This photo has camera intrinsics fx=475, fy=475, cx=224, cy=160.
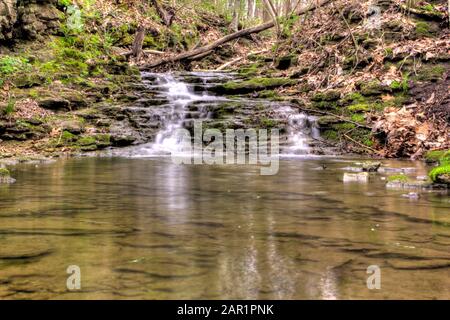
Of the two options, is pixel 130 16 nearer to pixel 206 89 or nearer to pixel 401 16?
pixel 206 89

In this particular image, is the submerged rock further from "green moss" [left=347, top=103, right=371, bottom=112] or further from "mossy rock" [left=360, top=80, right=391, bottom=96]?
"mossy rock" [left=360, top=80, right=391, bottom=96]

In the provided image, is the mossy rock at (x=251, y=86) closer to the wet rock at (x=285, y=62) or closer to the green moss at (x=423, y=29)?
the wet rock at (x=285, y=62)

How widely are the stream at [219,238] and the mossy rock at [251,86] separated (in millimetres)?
8303

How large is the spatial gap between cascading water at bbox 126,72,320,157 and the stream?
15.4ft

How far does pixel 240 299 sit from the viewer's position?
188 centimetres

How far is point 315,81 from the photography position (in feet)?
43.9

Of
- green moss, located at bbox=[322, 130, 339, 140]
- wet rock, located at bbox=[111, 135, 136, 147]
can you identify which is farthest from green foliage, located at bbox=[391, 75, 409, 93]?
wet rock, located at bbox=[111, 135, 136, 147]

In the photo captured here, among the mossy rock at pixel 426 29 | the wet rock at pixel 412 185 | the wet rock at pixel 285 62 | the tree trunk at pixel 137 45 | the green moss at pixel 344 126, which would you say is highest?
the tree trunk at pixel 137 45

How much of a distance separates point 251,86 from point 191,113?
265 centimetres

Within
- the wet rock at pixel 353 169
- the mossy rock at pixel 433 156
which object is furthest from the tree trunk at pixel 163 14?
the wet rock at pixel 353 169

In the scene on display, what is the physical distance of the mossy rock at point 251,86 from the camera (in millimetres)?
13984

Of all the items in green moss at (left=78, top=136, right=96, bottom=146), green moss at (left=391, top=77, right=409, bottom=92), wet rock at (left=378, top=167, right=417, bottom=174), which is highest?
green moss at (left=391, top=77, right=409, bottom=92)

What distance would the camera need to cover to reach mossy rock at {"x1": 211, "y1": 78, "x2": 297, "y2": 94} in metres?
14.0
